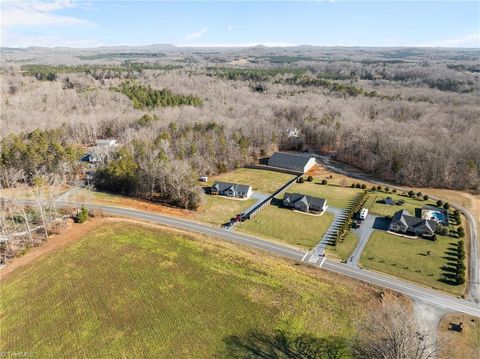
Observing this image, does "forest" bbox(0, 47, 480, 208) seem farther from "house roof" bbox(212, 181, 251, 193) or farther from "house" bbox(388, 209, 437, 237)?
"house" bbox(388, 209, 437, 237)

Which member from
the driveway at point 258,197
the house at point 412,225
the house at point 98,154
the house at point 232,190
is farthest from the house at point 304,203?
the house at point 98,154

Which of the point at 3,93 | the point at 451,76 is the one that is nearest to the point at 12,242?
the point at 3,93

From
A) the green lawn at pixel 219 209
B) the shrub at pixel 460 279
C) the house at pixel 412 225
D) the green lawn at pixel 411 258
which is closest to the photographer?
the shrub at pixel 460 279

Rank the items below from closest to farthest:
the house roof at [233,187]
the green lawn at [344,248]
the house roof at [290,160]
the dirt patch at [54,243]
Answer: the dirt patch at [54,243] → the green lawn at [344,248] → the house roof at [233,187] → the house roof at [290,160]

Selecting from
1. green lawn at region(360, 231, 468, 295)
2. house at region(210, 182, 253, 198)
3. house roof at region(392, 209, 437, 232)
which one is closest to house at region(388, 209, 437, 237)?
house roof at region(392, 209, 437, 232)

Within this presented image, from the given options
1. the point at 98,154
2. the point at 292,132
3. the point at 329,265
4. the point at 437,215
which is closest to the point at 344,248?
the point at 329,265

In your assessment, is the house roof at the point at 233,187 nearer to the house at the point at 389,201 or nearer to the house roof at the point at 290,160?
the house roof at the point at 290,160

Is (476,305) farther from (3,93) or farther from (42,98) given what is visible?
(3,93)
